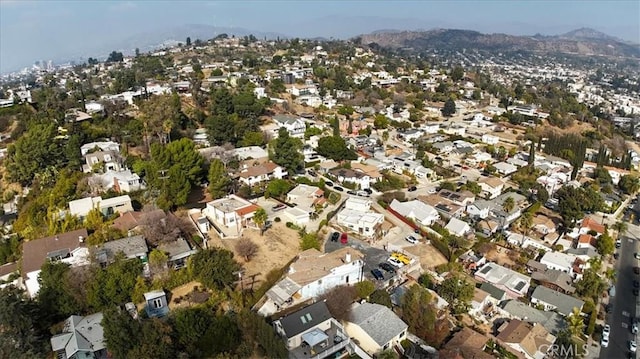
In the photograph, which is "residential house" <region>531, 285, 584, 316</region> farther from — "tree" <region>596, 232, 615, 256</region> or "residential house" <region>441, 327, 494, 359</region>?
"tree" <region>596, 232, 615, 256</region>

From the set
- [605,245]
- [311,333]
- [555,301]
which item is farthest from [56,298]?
[605,245]

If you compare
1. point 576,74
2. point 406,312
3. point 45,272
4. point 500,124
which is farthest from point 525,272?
point 576,74

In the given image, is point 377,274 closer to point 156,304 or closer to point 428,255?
point 428,255

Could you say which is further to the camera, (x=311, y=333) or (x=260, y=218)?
(x=260, y=218)

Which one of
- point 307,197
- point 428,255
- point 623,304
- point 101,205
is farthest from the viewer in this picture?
point 307,197

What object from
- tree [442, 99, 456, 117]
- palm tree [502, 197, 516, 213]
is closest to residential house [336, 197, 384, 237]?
palm tree [502, 197, 516, 213]

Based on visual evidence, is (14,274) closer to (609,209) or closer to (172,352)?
(172,352)
